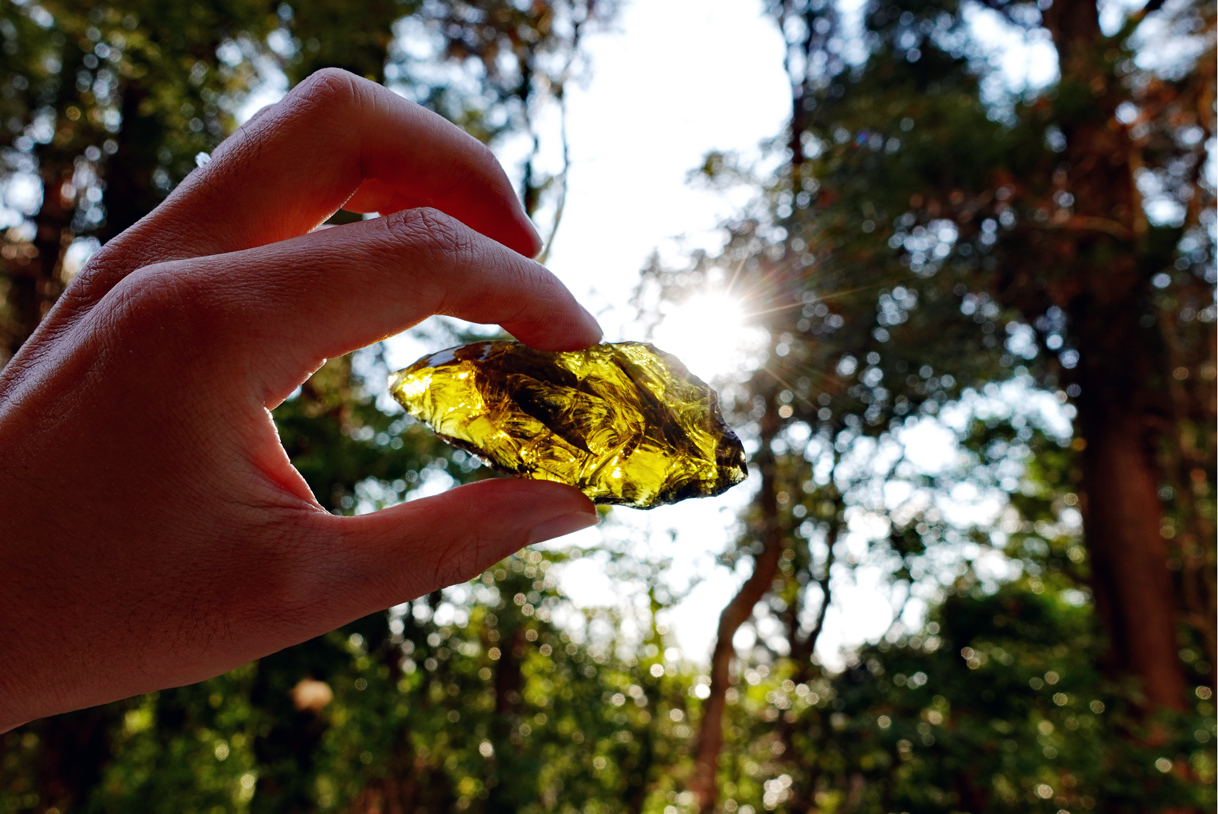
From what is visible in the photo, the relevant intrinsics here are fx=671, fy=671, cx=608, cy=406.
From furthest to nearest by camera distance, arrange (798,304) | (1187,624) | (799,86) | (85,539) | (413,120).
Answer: (1187,624) < (799,86) < (798,304) < (413,120) < (85,539)

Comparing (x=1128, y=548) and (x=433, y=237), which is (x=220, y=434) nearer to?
(x=433, y=237)

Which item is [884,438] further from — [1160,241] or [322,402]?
[322,402]

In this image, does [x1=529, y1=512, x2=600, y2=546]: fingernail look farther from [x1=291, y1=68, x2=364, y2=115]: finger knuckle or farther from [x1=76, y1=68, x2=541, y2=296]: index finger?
[x1=291, y1=68, x2=364, y2=115]: finger knuckle

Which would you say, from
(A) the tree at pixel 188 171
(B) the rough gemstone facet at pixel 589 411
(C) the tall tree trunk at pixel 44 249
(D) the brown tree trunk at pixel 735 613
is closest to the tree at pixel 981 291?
(D) the brown tree trunk at pixel 735 613

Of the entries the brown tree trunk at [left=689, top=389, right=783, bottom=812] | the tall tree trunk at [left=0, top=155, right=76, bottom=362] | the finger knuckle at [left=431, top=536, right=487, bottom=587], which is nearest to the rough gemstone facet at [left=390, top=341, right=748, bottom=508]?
the finger knuckle at [left=431, top=536, right=487, bottom=587]

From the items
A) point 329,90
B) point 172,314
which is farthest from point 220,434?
point 329,90

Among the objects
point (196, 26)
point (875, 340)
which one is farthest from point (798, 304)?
point (196, 26)
